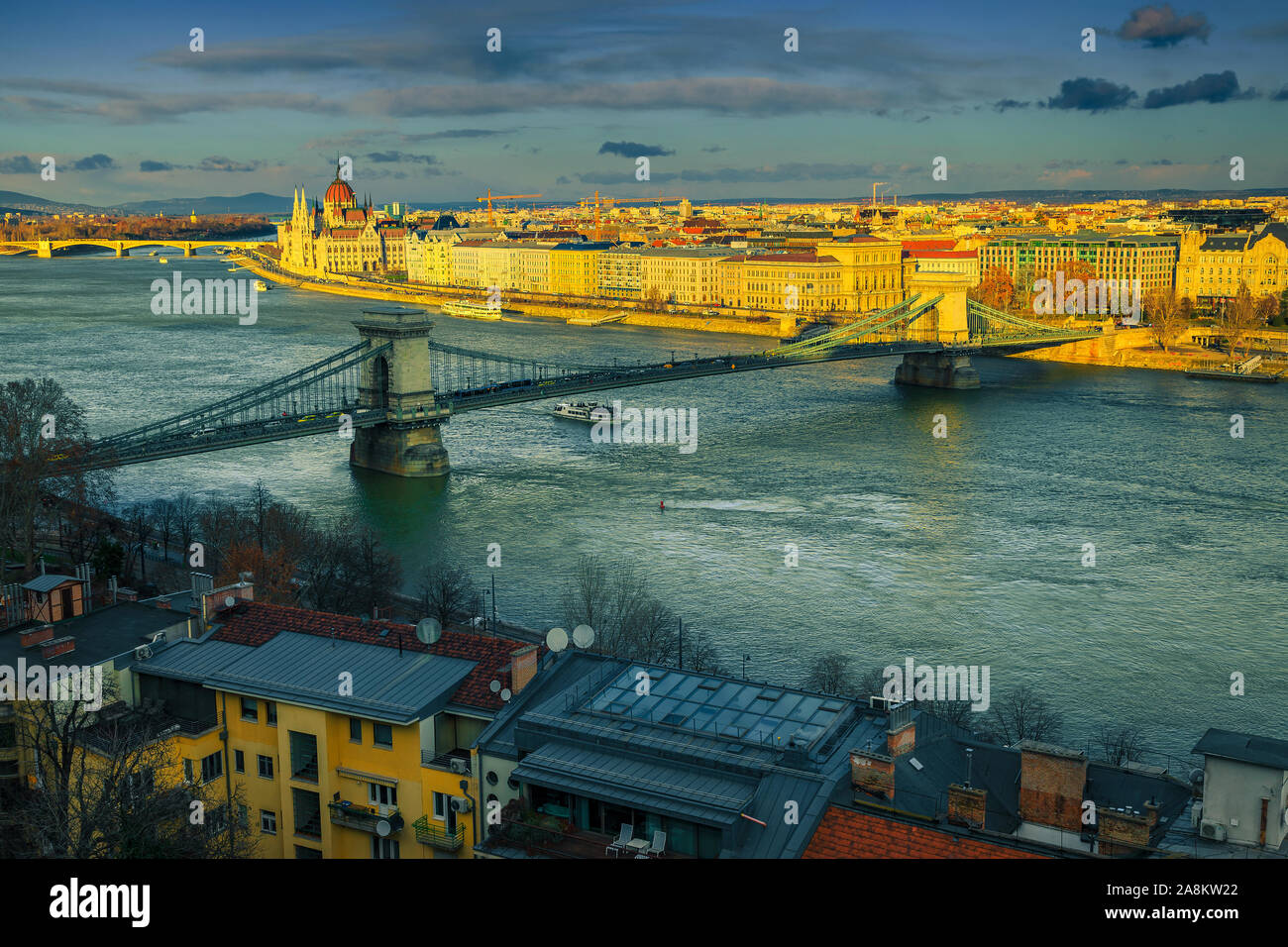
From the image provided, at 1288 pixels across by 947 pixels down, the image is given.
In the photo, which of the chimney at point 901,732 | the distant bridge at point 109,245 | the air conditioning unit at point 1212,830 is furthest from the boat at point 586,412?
the distant bridge at point 109,245

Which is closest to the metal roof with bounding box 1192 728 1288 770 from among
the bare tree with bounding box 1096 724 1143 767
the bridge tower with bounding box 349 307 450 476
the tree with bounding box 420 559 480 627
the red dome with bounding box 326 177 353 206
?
the bare tree with bounding box 1096 724 1143 767

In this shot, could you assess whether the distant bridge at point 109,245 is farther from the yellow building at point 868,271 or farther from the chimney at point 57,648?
the chimney at point 57,648

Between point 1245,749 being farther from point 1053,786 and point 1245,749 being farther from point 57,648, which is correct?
point 57,648

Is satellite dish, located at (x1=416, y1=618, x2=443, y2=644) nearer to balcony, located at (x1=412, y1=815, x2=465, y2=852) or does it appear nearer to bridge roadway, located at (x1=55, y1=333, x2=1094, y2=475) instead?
balcony, located at (x1=412, y1=815, x2=465, y2=852)

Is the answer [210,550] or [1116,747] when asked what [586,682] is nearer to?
[1116,747]
